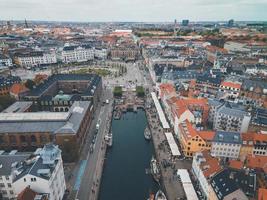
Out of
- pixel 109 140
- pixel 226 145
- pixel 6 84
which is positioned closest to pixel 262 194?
pixel 226 145

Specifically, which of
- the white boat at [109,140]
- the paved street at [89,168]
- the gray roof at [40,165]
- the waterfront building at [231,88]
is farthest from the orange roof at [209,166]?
the waterfront building at [231,88]

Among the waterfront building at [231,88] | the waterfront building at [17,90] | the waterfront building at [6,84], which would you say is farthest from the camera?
the waterfront building at [6,84]

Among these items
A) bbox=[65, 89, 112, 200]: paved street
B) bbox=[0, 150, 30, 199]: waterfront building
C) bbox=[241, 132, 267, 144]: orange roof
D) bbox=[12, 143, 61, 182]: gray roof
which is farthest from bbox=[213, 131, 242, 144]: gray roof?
bbox=[0, 150, 30, 199]: waterfront building

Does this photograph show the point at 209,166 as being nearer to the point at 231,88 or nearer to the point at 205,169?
the point at 205,169

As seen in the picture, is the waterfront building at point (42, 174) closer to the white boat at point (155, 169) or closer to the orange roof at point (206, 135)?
the white boat at point (155, 169)

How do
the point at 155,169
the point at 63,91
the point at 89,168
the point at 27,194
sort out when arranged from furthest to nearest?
the point at 63,91
the point at 89,168
the point at 155,169
the point at 27,194

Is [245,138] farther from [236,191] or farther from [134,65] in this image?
[134,65]

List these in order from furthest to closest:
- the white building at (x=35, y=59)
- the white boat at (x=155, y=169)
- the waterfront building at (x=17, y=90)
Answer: the white building at (x=35, y=59)
the waterfront building at (x=17, y=90)
the white boat at (x=155, y=169)
